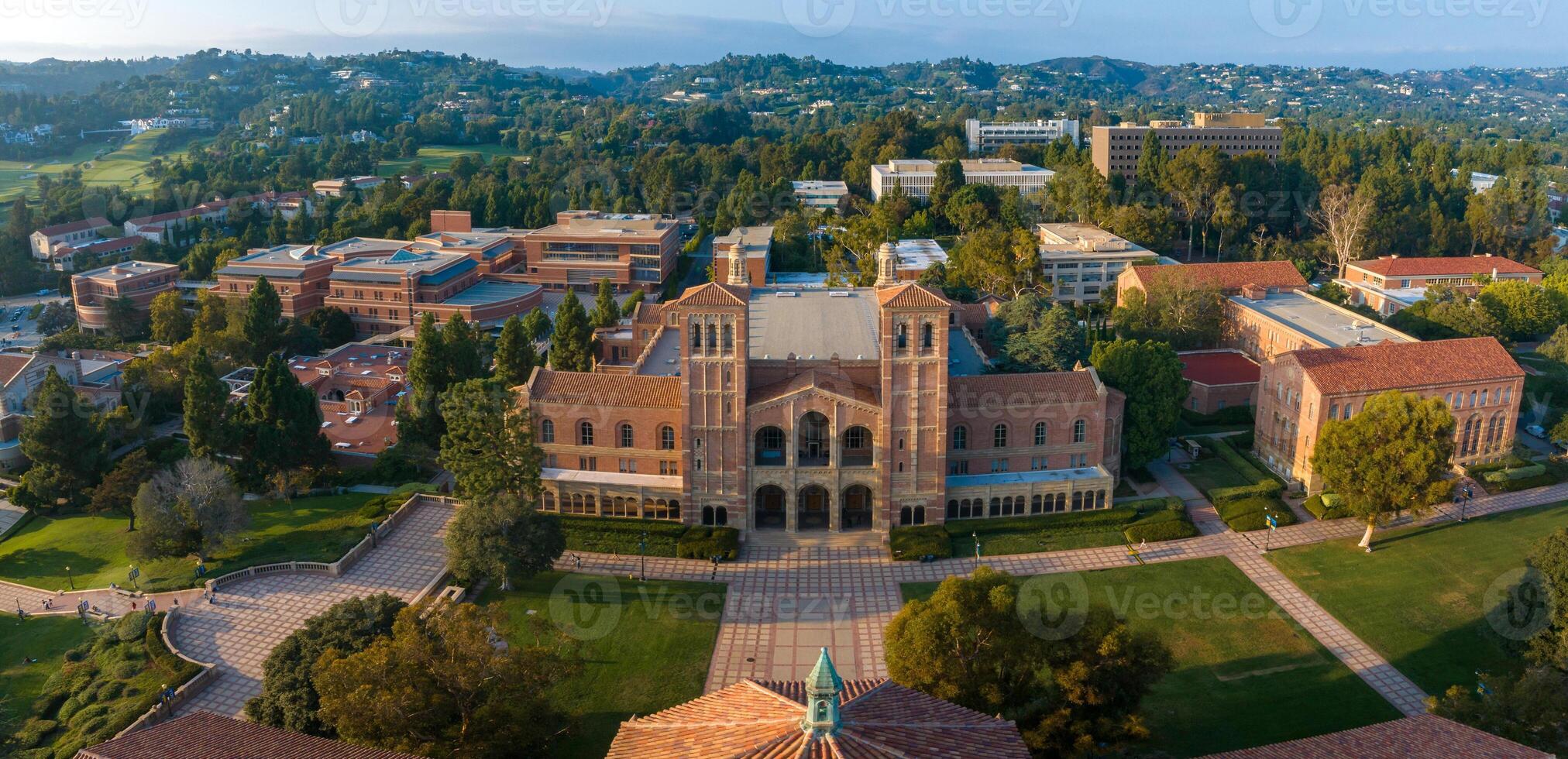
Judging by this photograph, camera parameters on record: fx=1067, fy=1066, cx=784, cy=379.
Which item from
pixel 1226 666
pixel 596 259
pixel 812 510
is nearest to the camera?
pixel 1226 666

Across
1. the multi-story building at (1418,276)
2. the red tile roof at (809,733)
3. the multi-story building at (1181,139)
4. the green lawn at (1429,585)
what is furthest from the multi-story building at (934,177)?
the red tile roof at (809,733)

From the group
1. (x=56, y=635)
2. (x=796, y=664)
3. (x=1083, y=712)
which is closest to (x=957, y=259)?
(x=796, y=664)

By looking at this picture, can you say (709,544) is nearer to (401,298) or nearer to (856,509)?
(856,509)

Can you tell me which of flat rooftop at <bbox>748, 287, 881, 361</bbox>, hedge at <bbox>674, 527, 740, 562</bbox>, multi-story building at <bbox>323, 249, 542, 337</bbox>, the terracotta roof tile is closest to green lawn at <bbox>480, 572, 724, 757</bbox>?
hedge at <bbox>674, 527, 740, 562</bbox>

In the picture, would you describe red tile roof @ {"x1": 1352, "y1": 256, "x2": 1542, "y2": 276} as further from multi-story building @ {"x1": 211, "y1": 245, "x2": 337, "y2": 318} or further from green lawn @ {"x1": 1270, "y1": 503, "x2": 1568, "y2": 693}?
multi-story building @ {"x1": 211, "y1": 245, "x2": 337, "y2": 318}

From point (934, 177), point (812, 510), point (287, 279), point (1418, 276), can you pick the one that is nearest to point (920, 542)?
point (812, 510)

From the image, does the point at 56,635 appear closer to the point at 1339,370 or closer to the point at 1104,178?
the point at 1339,370
